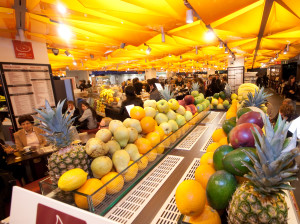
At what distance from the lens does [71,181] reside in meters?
1.03

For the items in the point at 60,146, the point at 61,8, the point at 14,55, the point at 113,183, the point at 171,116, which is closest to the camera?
the point at 113,183

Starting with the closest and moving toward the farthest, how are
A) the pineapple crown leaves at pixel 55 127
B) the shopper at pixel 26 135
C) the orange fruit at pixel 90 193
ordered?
the orange fruit at pixel 90 193
the pineapple crown leaves at pixel 55 127
the shopper at pixel 26 135

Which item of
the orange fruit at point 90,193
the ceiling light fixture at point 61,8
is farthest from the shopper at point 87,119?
A: the orange fruit at point 90,193

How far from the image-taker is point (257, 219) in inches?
26.2

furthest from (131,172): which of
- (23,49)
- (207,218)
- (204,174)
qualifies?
(23,49)

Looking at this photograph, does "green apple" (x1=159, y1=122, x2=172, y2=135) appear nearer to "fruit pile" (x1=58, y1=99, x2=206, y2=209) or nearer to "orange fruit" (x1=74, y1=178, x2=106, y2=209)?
"fruit pile" (x1=58, y1=99, x2=206, y2=209)

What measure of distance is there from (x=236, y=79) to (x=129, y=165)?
13542mm

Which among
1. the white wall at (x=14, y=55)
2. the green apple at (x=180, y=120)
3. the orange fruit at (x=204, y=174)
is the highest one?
the white wall at (x=14, y=55)

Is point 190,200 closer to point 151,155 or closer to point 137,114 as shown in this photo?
point 151,155

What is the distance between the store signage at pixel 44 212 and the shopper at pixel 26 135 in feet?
12.4

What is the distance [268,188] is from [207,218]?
0.31 meters

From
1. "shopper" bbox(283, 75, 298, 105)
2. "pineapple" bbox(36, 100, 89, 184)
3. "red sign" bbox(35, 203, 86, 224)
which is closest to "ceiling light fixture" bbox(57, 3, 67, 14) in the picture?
"pineapple" bbox(36, 100, 89, 184)

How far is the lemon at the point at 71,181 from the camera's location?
40.4 inches

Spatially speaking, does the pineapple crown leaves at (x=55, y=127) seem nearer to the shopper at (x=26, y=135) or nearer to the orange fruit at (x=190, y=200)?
the orange fruit at (x=190, y=200)
